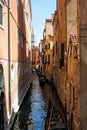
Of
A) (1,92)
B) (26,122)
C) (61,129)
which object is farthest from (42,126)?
(1,92)

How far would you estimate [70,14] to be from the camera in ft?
63.2

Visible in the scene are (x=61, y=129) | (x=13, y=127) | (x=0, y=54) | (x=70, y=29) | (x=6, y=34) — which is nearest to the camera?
(x=0, y=54)

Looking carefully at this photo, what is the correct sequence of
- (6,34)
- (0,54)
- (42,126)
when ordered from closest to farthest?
1. (0,54)
2. (6,34)
3. (42,126)

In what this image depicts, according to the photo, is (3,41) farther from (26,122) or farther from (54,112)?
(26,122)

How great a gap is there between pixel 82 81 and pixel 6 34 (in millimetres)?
5159

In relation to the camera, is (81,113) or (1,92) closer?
(81,113)

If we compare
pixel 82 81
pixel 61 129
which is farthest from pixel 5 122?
pixel 82 81

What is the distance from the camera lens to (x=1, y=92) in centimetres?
1255

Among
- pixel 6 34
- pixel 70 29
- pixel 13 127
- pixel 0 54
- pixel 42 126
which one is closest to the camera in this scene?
pixel 0 54

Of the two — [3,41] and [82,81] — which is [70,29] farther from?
[82,81]

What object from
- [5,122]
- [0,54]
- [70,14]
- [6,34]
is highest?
[70,14]

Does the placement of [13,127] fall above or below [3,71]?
below

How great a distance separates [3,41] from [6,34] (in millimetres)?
1052

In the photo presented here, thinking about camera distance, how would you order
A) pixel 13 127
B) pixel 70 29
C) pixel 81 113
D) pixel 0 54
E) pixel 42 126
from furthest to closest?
pixel 70 29
pixel 42 126
pixel 13 127
pixel 0 54
pixel 81 113
